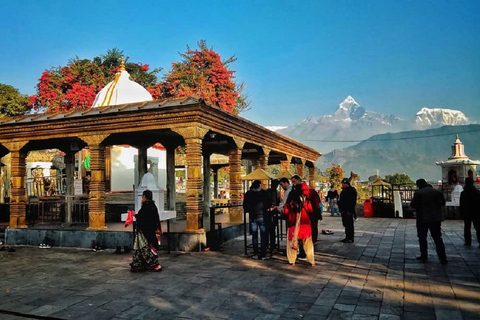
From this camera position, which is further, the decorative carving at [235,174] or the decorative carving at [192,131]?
the decorative carving at [235,174]

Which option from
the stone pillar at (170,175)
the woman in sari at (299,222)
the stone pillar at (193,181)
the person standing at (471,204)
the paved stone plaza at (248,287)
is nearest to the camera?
the paved stone plaza at (248,287)

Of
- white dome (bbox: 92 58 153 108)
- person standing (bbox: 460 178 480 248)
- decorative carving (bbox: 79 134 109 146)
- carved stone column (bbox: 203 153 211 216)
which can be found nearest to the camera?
Answer: person standing (bbox: 460 178 480 248)

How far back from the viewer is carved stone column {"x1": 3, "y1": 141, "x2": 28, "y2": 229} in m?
12.3

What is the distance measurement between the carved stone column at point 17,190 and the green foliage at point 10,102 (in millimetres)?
19466

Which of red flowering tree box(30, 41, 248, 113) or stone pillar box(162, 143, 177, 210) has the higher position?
red flowering tree box(30, 41, 248, 113)

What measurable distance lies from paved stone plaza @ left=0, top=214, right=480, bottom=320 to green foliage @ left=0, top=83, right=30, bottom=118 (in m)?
23.5

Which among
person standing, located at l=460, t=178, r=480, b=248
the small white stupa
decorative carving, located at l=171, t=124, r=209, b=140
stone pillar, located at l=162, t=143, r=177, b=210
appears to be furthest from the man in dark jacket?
the small white stupa

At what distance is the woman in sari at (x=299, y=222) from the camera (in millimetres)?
7781

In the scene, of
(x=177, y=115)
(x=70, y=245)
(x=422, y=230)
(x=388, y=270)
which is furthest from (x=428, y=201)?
(x=70, y=245)

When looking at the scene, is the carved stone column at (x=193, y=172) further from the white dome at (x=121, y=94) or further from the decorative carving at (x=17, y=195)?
the white dome at (x=121, y=94)

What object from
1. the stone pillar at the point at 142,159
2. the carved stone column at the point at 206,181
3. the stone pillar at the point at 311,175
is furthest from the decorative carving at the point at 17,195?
the stone pillar at the point at 311,175

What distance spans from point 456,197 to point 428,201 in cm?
1069

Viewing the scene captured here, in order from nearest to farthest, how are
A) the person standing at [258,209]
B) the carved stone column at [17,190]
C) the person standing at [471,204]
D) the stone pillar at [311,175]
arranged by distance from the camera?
the person standing at [258,209] < the person standing at [471,204] < the carved stone column at [17,190] < the stone pillar at [311,175]

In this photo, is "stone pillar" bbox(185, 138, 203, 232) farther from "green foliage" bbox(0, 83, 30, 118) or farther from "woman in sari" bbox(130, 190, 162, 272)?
"green foliage" bbox(0, 83, 30, 118)
